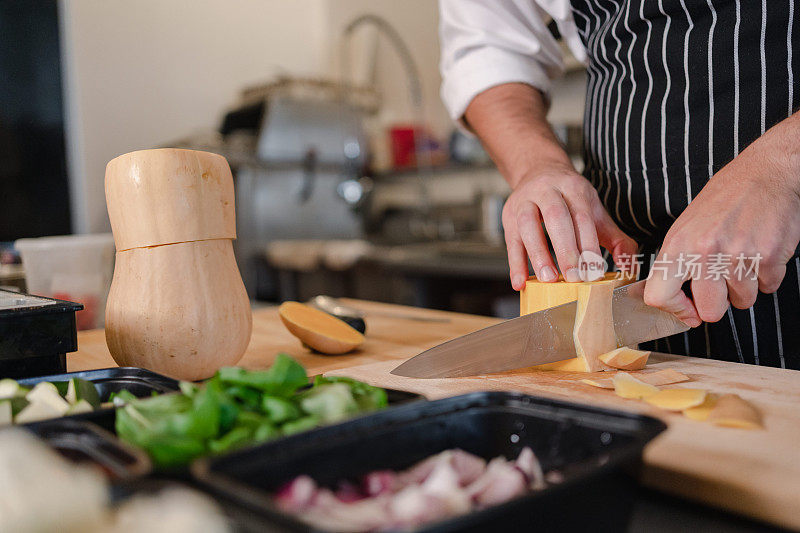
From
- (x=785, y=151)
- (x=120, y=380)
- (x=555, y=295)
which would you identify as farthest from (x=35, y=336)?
(x=785, y=151)

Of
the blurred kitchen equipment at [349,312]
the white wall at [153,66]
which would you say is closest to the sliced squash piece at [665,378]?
the blurred kitchen equipment at [349,312]

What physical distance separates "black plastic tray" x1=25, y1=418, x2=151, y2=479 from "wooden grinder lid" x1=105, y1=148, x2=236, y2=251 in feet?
1.29

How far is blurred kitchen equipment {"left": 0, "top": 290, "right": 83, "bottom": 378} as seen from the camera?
0.80 metres

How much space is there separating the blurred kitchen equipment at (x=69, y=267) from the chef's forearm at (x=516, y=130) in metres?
0.74

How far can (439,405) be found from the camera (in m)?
0.53

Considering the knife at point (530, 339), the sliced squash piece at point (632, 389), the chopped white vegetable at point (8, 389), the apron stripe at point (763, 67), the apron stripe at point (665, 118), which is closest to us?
the chopped white vegetable at point (8, 389)

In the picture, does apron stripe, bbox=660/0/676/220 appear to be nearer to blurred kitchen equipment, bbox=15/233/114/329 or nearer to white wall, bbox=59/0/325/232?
blurred kitchen equipment, bbox=15/233/114/329

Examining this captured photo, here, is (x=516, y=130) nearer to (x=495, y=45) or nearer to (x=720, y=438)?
(x=495, y=45)

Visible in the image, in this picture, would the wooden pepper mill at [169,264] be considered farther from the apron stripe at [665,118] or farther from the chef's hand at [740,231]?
the apron stripe at [665,118]

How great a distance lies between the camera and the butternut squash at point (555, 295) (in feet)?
3.09

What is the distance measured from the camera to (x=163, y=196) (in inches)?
33.7

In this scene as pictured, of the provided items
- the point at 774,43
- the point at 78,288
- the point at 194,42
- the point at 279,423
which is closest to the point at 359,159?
the point at 194,42

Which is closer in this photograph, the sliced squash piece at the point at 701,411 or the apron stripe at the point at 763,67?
the sliced squash piece at the point at 701,411

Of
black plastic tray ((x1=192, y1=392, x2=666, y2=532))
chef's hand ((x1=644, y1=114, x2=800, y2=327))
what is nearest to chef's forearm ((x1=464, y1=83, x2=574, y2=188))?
chef's hand ((x1=644, y1=114, x2=800, y2=327))
